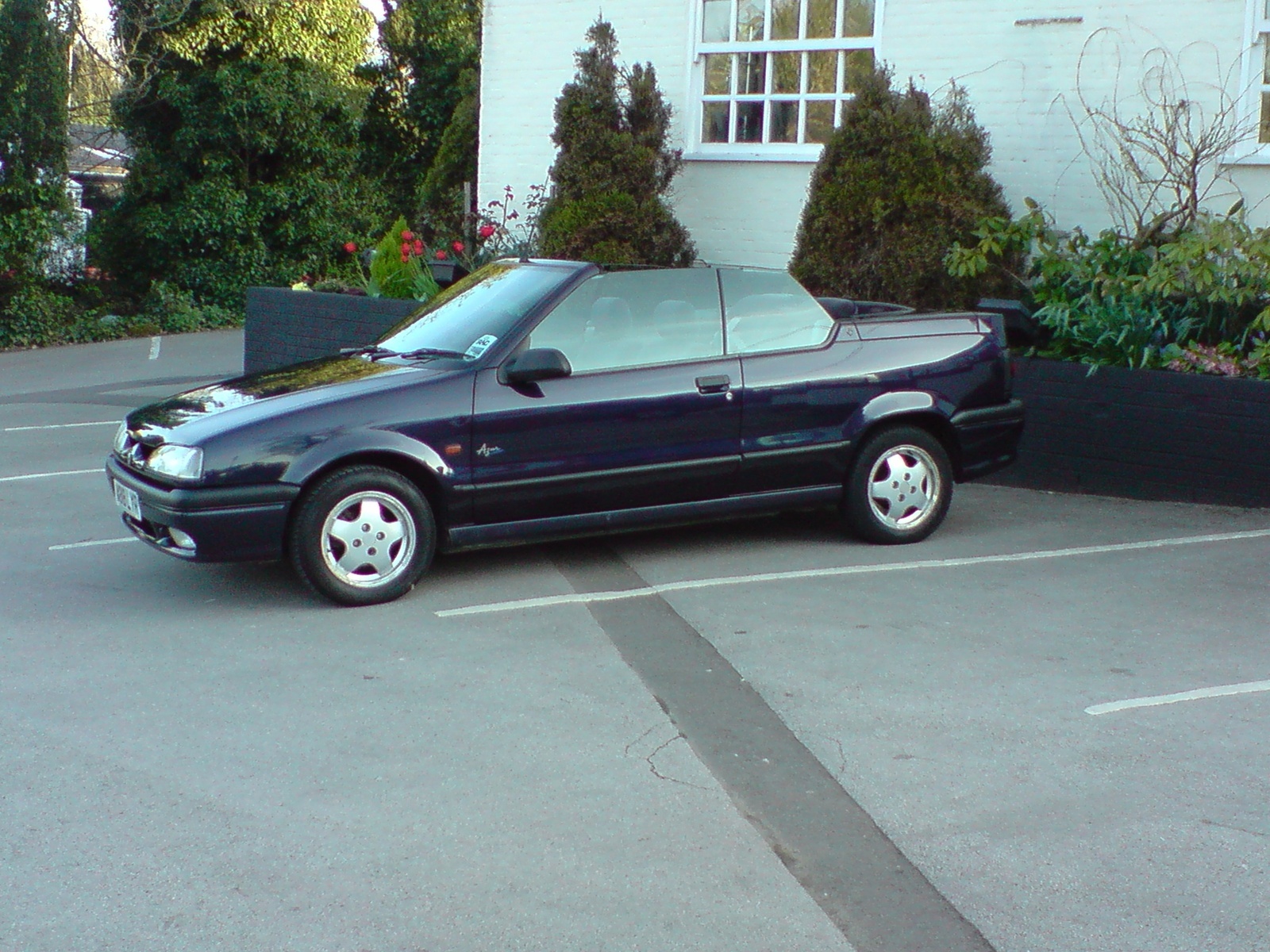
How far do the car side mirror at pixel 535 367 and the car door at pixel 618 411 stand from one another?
6 centimetres

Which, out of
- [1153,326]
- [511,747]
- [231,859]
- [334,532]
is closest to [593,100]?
[1153,326]

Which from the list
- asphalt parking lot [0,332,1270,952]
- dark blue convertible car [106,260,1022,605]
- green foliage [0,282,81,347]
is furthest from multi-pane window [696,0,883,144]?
green foliage [0,282,81,347]

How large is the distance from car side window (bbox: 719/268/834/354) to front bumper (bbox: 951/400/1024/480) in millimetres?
967

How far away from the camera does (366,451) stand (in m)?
6.64

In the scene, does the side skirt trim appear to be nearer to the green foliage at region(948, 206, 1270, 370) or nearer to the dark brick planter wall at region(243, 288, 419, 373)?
the green foliage at region(948, 206, 1270, 370)

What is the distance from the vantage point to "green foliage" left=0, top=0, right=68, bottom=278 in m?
20.4

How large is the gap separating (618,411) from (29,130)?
54.8 feet

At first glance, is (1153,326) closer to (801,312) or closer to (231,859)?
(801,312)

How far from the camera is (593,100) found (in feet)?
43.9

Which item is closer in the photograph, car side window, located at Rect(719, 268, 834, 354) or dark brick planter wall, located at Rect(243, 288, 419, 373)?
car side window, located at Rect(719, 268, 834, 354)

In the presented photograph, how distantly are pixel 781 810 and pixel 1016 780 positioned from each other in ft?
2.65

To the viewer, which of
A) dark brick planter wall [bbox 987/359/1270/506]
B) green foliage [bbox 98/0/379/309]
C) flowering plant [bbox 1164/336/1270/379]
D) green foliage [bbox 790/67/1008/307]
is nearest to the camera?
dark brick planter wall [bbox 987/359/1270/506]

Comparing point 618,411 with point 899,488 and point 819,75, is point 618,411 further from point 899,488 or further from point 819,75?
point 819,75

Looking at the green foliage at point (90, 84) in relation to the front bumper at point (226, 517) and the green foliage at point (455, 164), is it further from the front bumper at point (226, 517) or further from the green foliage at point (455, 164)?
the front bumper at point (226, 517)
